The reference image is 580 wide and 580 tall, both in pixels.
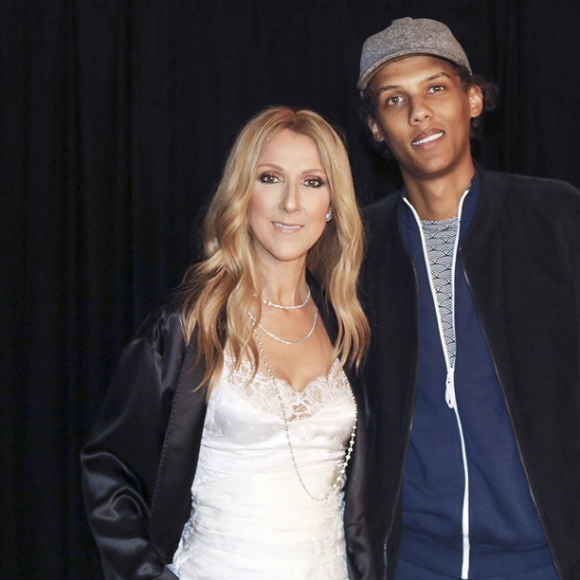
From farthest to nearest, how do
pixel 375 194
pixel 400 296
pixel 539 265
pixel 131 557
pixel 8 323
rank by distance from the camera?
pixel 375 194, pixel 8 323, pixel 400 296, pixel 539 265, pixel 131 557

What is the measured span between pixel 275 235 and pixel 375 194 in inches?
52.8

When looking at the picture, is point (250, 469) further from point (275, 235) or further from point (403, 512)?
point (275, 235)

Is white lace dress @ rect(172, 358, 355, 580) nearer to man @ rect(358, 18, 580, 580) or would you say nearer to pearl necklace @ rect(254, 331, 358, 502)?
pearl necklace @ rect(254, 331, 358, 502)

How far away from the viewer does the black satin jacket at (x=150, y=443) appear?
7.11ft

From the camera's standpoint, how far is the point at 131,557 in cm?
212

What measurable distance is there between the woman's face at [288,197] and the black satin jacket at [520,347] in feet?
1.01

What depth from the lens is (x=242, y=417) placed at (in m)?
2.21

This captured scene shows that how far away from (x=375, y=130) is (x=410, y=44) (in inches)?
12.3

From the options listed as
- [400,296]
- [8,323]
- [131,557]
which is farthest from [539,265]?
[8,323]

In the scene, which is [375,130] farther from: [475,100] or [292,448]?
[292,448]

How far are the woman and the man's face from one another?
222 mm

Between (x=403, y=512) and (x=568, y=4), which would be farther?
(x=568, y=4)

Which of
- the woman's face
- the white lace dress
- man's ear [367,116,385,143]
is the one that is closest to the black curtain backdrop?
man's ear [367,116,385,143]

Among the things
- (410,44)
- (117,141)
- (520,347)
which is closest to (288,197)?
(410,44)
